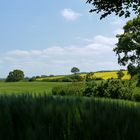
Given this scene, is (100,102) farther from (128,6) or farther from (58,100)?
(128,6)

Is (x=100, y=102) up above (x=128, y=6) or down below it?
below

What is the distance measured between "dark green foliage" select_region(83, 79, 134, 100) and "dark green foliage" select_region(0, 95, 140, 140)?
124 feet

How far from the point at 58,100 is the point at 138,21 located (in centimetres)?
5997

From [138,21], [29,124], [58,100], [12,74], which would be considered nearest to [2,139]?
[29,124]

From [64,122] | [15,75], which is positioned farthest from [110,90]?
[15,75]

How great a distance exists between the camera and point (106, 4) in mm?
15539

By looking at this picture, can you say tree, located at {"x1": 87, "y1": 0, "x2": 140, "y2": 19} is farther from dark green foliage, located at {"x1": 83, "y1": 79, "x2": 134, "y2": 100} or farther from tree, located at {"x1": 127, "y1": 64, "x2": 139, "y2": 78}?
tree, located at {"x1": 127, "y1": 64, "x2": 139, "y2": 78}

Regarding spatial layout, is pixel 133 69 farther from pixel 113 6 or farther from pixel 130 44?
pixel 113 6

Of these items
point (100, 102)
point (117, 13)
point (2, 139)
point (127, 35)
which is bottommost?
point (2, 139)

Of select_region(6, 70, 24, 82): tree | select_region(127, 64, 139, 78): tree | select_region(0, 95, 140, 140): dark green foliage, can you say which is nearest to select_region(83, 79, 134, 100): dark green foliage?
select_region(127, 64, 139, 78): tree

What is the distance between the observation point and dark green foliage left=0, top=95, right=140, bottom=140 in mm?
5512

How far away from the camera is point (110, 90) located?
4447cm

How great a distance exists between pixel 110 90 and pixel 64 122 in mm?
39095

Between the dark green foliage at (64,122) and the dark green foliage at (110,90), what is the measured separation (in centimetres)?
3784
